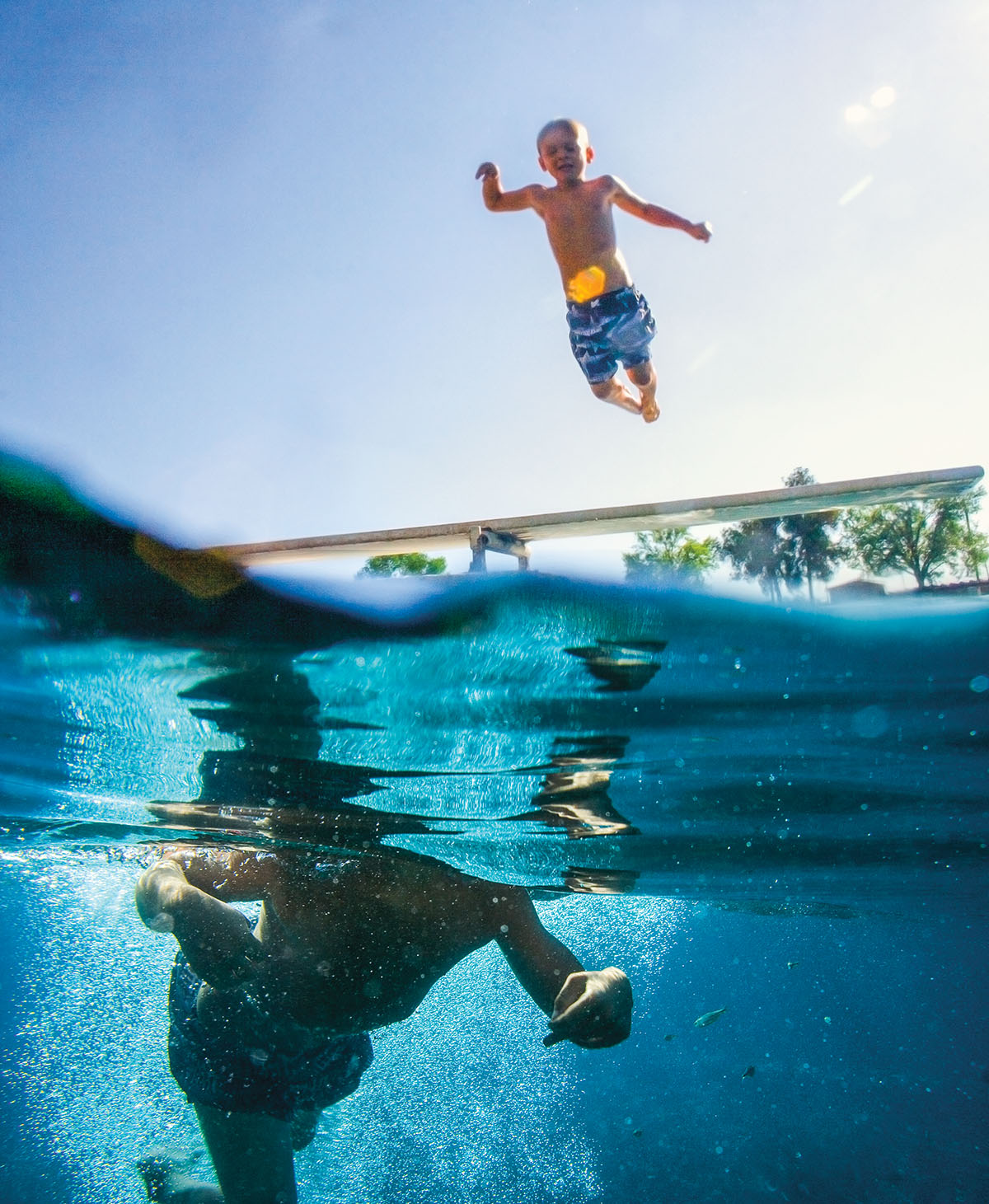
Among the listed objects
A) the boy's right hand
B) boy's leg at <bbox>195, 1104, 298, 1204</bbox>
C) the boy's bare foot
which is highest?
the boy's bare foot

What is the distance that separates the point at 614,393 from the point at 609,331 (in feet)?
1.59

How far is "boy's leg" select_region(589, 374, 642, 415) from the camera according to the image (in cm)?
526

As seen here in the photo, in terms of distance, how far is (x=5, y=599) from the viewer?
418 cm

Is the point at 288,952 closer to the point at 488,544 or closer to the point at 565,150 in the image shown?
the point at 488,544

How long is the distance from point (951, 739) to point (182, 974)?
24.8 feet

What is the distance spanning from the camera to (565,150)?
4691 mm

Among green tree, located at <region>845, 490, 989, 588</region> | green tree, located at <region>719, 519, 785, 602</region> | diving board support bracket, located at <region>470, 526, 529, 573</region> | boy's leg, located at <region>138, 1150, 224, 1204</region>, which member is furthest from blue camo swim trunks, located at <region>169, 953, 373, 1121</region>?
green tree, located at <region>845, 490, 989, 588</region>

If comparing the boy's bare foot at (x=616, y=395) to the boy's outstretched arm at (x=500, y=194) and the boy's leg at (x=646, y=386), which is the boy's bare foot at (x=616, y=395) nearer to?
the boy's leg at (x=646, y=386)

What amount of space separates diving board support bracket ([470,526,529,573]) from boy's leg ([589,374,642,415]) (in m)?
1.44

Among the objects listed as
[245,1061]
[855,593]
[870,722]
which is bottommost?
[245,1061]

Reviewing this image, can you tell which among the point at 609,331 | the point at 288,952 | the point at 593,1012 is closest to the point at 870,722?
the point at 593,1012

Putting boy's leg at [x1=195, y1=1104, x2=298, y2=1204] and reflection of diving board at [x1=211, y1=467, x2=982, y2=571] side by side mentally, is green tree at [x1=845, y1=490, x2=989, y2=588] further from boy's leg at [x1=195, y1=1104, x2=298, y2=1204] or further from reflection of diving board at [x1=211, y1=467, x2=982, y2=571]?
boy's leg at [x1=195, y1=1104, x2=298, y2=1204]

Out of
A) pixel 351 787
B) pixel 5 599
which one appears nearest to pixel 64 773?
pixel 351 787

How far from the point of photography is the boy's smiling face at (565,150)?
4.65 meters
